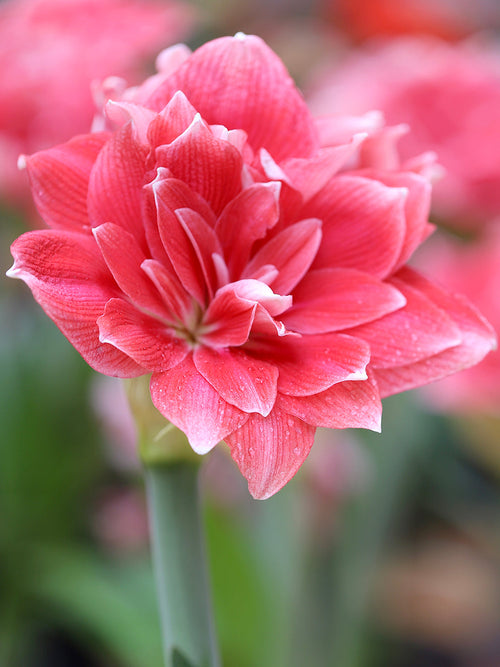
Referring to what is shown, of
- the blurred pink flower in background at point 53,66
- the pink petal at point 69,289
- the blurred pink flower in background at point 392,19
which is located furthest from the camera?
the blurred pink flower in background at point 392,19

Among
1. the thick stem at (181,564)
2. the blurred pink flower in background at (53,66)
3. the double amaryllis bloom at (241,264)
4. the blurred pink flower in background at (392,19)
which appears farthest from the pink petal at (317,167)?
the blurred pink flower in background at (392,19)

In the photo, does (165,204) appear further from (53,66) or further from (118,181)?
(53,66)

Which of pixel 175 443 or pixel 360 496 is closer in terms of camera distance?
pixel 175 443

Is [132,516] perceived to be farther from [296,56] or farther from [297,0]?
[297,0]

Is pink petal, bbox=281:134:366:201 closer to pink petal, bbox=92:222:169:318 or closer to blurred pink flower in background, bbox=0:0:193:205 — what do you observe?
pink petal, bbox=92:222:169:318

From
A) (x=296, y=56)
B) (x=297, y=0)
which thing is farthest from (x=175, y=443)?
(x=297, y=0)

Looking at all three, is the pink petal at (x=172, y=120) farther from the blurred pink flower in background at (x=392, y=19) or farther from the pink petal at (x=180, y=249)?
the blurred pink flower in background at (x=392, y=19)

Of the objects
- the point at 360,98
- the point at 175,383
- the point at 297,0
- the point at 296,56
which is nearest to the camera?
the point at 175,383
